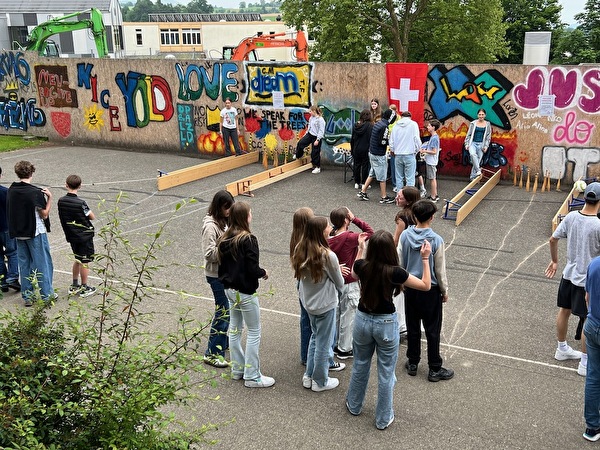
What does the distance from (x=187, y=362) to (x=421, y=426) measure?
2883 mm

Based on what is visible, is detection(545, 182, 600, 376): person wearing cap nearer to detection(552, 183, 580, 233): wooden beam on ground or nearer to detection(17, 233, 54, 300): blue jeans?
detection(552, 183, 580, 233): wooden beam on ground

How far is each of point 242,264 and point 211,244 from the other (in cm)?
57

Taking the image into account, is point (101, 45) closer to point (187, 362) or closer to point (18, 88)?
point (18, 88)

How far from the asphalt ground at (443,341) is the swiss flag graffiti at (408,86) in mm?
2240

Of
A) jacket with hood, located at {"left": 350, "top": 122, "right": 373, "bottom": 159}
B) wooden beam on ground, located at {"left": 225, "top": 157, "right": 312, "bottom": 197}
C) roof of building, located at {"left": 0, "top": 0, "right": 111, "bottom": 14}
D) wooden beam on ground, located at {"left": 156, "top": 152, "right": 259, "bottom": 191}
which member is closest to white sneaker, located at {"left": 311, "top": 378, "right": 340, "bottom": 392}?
wooden beam on ground, located at {"left": 225, "top": 157, "right": 312, "bottom": 197}

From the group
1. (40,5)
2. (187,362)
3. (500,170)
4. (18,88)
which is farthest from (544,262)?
(40,5)

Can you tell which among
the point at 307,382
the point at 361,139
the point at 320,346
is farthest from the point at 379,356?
the point at 361,139

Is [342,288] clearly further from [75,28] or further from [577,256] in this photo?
[75,28]

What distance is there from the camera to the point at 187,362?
→ 11.6 feet

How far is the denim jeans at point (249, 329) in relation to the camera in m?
5.99

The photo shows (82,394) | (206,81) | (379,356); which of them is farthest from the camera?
(206,81)

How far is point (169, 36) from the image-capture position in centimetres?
11156

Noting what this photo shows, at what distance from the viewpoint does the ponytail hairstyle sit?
5.61m

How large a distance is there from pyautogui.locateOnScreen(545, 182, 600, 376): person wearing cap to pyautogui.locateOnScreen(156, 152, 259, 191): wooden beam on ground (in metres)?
9.70
